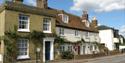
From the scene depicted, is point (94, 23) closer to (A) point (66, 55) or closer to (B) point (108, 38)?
(B) point (108, 38)

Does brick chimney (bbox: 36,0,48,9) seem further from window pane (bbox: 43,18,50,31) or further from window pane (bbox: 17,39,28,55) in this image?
window pane (bbox: 17,39,28,55)

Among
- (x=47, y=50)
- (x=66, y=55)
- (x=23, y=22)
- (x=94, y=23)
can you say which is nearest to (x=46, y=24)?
(x=47, y=50)

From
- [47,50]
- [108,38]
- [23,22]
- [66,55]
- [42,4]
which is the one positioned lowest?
[66,55]

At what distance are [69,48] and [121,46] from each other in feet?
95.6

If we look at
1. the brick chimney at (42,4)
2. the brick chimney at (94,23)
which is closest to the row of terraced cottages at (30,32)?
the brick chimney at (42,4)

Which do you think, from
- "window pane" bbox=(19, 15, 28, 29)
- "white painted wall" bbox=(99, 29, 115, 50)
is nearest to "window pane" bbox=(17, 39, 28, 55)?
"window pane" bbox=(19, 15, 28, 29)

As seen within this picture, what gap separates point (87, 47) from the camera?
4488 cm

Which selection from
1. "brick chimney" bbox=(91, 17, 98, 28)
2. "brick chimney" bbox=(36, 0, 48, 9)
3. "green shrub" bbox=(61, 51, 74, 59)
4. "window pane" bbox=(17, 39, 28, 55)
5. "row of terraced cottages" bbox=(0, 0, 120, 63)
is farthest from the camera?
"brick chimney" bbox=(91, 17, 98, 28)

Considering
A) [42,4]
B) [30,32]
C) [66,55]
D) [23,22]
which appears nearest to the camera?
[23,22]

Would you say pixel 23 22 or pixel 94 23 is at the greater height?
pixel 94 23

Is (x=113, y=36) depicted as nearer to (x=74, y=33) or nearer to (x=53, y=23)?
(x=74, y=33)

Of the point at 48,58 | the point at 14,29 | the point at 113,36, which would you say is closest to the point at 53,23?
the point at 48,58

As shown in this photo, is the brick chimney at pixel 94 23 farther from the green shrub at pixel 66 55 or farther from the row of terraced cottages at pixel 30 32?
the green shrub at pixel 66 55

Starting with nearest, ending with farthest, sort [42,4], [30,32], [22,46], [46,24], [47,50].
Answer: [22,46] → [30,32] → [46,24] → [47,50] → [42,4]
